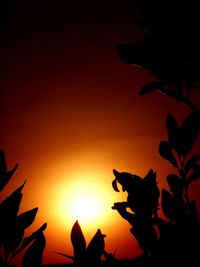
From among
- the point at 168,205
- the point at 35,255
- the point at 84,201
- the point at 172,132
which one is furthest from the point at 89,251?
the point at 84,201

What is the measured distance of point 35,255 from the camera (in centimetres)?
72

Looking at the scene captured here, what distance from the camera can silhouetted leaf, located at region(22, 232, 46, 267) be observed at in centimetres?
71

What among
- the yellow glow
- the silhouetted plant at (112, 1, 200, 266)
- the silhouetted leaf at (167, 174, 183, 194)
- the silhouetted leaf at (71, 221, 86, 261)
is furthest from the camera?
the yellow glow

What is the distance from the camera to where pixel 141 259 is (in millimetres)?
856

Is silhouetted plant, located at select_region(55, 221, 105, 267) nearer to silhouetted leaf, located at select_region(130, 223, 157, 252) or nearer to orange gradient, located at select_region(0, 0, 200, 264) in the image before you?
silhouetted leaf, located at select_region(130, 223, 157, 252)

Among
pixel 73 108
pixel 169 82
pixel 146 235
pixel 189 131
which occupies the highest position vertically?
pixel 73 108

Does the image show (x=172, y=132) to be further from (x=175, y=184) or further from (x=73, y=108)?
(x=73, y=108)

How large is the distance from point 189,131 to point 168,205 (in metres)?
0.27

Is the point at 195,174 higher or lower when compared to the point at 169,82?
lower

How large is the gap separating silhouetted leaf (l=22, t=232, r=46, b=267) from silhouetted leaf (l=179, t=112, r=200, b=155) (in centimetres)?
49

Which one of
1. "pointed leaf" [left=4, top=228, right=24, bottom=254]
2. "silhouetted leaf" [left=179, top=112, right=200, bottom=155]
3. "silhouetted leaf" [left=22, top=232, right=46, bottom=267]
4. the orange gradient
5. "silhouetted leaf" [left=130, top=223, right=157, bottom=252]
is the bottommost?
"silhouetted leaf" [left=130, top=223, right=157, bottom=252]

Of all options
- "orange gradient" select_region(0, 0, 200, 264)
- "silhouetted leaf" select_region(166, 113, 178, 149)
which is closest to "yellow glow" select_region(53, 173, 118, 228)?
"orange gradient" select_region(0, 0, 200, 264)

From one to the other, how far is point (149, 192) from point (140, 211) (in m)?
0.07

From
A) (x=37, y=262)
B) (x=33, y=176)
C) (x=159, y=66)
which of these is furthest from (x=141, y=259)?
(x=33, y=176)
